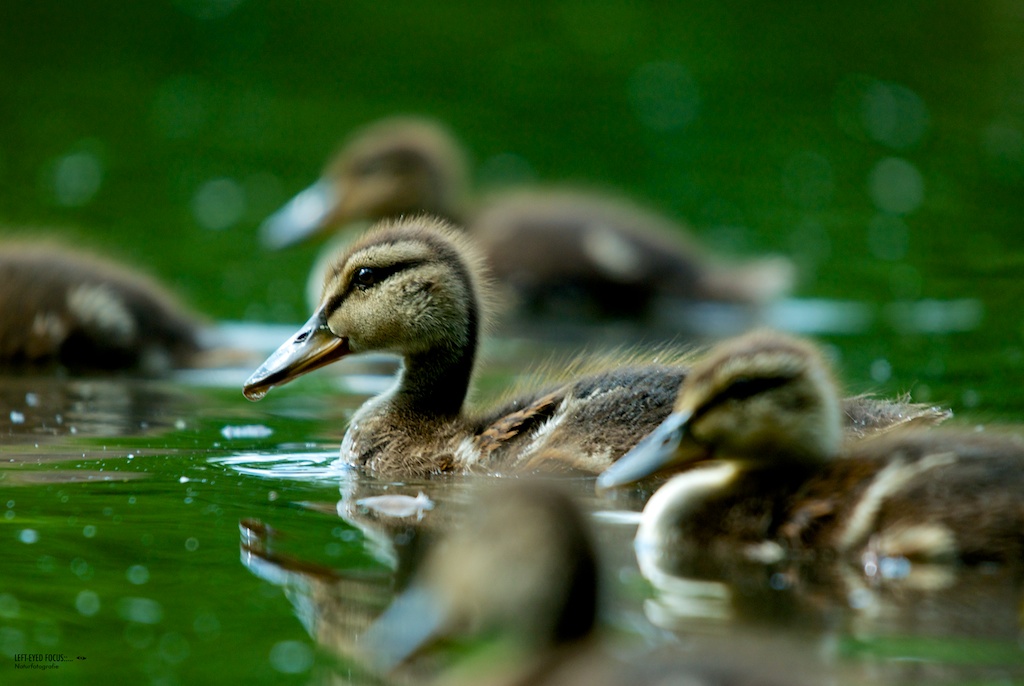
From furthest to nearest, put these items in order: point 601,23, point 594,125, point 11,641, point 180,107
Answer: point 601,23, point 180,107, point 594,125, point 11,641

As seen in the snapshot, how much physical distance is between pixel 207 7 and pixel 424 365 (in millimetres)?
15032

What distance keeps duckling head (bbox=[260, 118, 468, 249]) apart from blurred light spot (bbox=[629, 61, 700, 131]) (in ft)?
17.5

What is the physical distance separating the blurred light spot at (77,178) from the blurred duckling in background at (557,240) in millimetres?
2477

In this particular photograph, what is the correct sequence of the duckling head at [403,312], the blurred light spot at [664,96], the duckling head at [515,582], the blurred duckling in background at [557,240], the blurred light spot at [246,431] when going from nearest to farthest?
the duckling head at [515,582] < the duckling head at [403,312] < the blurred light spot at [246,431] < the blurred duckling in background at [557,240] < the blurred light spot at [664,96]

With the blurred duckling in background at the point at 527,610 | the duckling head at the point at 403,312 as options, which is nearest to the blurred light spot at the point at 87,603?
the blurred duckling in background at the point at 527,610

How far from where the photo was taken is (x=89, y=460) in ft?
21.5

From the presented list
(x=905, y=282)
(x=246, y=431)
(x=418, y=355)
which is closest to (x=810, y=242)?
(x=905, y=282)

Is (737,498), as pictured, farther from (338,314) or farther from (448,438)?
(338,314)

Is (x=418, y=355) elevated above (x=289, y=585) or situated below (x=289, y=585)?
above

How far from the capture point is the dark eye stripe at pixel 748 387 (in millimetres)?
5251

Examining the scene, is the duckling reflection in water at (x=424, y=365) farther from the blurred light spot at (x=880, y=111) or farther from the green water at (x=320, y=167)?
the blurred light spot at (x=880, y=111)

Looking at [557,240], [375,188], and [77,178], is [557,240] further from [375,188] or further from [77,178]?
[77,178]

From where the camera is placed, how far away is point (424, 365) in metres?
6.86

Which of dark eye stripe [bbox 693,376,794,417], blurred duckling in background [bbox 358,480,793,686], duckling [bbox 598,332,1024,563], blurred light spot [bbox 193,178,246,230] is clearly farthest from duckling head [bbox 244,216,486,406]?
blurred light spot [bbox 193,178,246,230]
